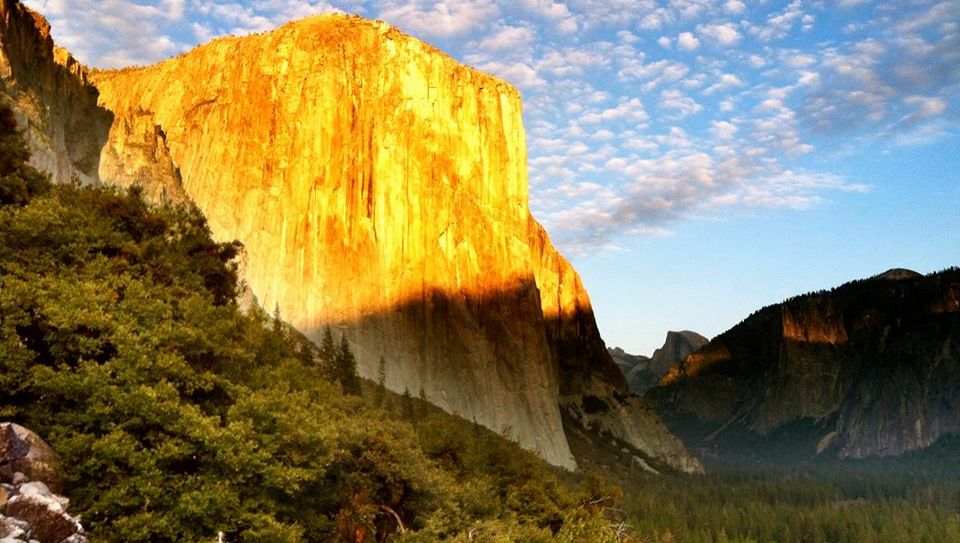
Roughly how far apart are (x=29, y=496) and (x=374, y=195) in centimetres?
8667

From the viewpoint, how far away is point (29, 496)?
1661 centimetres

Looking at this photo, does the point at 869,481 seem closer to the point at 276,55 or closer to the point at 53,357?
the point at 276,55

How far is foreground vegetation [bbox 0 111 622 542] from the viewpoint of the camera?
65.6 ft

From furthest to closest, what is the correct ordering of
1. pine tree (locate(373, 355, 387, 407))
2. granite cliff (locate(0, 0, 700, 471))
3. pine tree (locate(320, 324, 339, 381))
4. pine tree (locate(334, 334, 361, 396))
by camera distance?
granite cliff (locate(0, 0, 700, 471)) → pine tree (locate(373, 355, 387, 407)) → pine tree (locate(334, 334, 361, 396)) → pine tree (locate(320, 324, 339, 381))

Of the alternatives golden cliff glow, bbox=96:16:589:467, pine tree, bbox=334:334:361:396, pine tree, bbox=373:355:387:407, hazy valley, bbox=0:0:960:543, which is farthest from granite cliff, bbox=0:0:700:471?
pine tree, bbox=334:334:361:396

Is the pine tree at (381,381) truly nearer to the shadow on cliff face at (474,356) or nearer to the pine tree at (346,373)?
the shadow on cliff face at (474,356)

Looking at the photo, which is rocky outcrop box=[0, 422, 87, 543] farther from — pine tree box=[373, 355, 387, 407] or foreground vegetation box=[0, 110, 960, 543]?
pine tree box=[373, 355, 387, 407]

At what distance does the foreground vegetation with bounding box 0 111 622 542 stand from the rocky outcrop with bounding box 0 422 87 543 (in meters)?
0.85

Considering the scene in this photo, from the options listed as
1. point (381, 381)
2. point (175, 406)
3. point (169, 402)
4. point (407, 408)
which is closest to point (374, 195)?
point (381, 381)

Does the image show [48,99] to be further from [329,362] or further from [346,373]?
[346,373]

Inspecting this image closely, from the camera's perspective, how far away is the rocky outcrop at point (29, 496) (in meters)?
16.0

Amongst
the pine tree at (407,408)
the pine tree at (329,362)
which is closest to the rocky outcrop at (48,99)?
the pine tree at (329,362)

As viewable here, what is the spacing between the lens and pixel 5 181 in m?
26.5

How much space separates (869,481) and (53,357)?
213562mm
